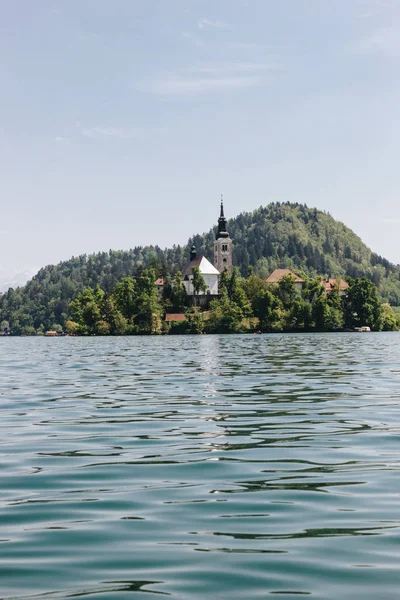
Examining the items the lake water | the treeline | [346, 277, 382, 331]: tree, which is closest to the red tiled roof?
the treeline

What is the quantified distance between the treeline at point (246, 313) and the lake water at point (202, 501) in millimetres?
157021

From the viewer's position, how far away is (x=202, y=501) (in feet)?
32.9

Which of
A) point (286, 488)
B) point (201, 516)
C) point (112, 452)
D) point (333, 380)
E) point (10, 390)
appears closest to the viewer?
point (201, 516)

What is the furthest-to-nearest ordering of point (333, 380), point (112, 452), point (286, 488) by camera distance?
point (333, 380)
point (112, 452)
point (286, 488)

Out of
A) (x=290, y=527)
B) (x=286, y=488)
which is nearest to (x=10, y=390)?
(x=286, y=488)

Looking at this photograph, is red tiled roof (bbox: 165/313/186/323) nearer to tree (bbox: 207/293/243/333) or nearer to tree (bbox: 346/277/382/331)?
tree (bbox: 207/293/243/333)

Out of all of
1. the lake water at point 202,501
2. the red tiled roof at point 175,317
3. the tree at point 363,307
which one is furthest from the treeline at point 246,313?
the lake water at point 202,501

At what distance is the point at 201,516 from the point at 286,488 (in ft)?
5.83

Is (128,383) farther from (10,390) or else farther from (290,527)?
(290,527)

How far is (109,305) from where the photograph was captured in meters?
182

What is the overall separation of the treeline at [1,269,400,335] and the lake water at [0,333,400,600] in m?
157

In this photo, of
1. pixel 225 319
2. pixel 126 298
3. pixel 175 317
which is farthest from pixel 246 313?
pixel 126 298

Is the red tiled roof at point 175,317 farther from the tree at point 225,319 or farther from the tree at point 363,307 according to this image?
the tree at point 363,307

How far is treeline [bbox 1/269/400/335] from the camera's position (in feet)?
582
